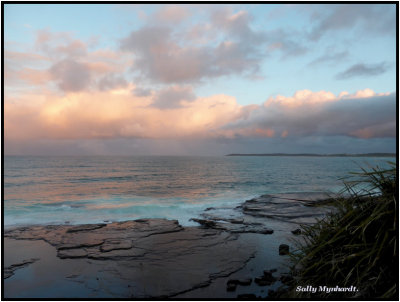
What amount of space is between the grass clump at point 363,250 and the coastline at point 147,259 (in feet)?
6.05

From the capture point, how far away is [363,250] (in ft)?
11.6

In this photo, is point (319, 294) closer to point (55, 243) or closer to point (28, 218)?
point (55, 243)

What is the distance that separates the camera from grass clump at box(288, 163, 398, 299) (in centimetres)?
334

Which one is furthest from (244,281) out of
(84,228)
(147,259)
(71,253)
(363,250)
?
(84,228)

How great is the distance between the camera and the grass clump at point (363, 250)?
334cm

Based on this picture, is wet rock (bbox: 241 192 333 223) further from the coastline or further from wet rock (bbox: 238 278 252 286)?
wet rock (bbox: 238 278 252 286)

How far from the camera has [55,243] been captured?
11.8m

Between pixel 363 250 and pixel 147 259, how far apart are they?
781 centimetres

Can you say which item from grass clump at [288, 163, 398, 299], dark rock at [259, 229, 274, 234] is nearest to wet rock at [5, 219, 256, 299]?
dark rock at [259, 229, 274, 234]

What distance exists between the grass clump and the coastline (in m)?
1.84

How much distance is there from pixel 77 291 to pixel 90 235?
6.10 m

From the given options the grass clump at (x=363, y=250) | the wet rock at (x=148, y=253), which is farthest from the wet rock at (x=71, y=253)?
the grass clump at (x=363, y=250)

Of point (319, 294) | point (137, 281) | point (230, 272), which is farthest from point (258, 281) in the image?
point (319, 294)

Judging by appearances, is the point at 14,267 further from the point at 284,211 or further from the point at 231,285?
the point at 284,211
